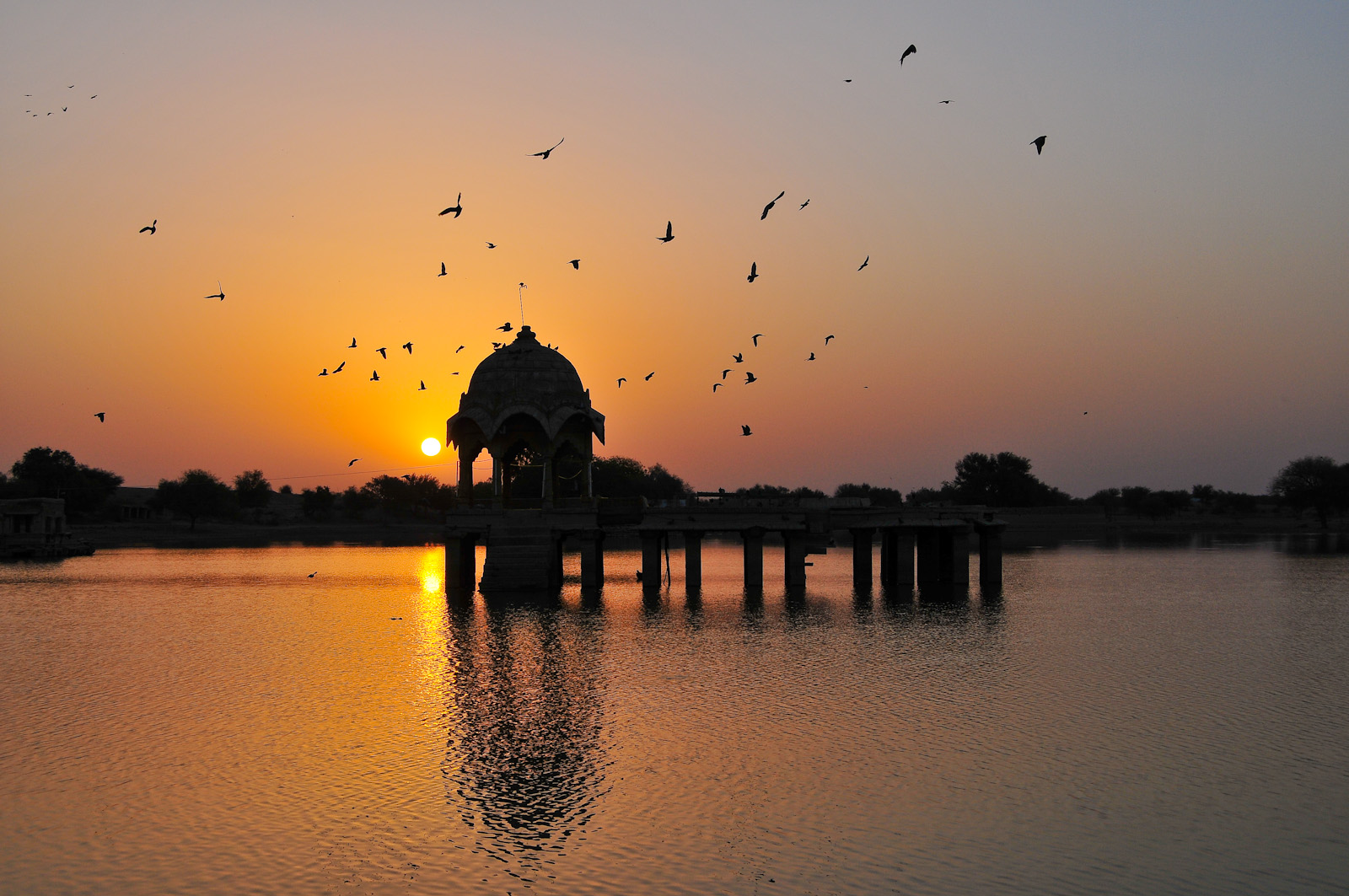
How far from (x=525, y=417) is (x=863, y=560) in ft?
68.5

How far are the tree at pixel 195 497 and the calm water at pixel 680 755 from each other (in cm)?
11640

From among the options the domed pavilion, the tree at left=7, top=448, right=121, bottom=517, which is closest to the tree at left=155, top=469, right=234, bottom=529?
the tree at left=7, top=448, right=121, bottom=517

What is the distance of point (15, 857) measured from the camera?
58.3 ft

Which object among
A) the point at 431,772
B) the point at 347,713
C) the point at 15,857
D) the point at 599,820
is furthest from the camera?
the point at 347,713

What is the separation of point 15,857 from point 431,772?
24.4 feet

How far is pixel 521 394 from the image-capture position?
58.7m

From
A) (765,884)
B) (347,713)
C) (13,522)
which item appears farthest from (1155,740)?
(13,522)

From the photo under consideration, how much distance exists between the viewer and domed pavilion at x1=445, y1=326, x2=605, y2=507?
58469mm

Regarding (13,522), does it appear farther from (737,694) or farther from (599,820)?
(599,820)

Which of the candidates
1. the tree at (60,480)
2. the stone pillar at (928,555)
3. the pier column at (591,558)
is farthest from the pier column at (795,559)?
the tree at (60,480)

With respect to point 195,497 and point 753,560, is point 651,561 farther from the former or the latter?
point 195,497

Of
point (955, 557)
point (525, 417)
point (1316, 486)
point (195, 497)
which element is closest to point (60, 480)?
point (195, 497)

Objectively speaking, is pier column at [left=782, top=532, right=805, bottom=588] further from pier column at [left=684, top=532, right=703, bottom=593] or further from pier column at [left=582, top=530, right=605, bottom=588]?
pier column at [left=582, top=530, right=605, bottom=588]

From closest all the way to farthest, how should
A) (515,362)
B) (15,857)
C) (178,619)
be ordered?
(15,857), (178,619), (515,362)
